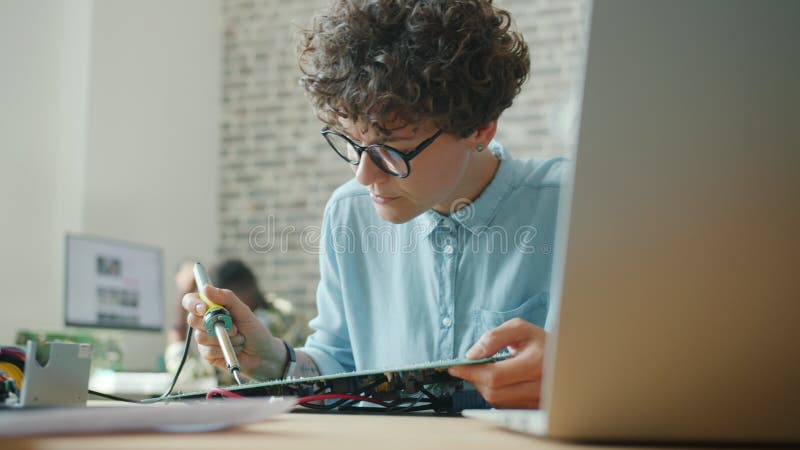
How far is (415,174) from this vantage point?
1.42 meters

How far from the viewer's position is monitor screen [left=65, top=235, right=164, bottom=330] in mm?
4074

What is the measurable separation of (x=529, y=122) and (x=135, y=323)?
2724 mm

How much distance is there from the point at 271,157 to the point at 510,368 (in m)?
5.27

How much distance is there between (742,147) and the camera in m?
0.48

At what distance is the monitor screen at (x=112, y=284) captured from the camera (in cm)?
407

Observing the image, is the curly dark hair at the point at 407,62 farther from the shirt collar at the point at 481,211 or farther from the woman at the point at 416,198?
the shirt collar at the point at 481,211

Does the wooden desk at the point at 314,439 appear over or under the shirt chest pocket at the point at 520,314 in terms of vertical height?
over

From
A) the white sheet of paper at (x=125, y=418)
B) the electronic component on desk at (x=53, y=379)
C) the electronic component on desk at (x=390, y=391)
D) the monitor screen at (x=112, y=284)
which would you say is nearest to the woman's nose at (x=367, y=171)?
the electronic component on desk at (x=390, y=391)

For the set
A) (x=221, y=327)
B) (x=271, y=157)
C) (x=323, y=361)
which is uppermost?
(x=271, y=157)

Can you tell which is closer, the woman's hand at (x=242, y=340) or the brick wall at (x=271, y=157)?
the woman's hand at (x=242, y=340)

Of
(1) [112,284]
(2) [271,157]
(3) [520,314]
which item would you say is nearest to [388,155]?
(3) [520,314]

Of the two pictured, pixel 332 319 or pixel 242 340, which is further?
pixel 332 319

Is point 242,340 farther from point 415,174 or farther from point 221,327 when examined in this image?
point 415,174

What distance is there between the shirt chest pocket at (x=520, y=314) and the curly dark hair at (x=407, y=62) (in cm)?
32
